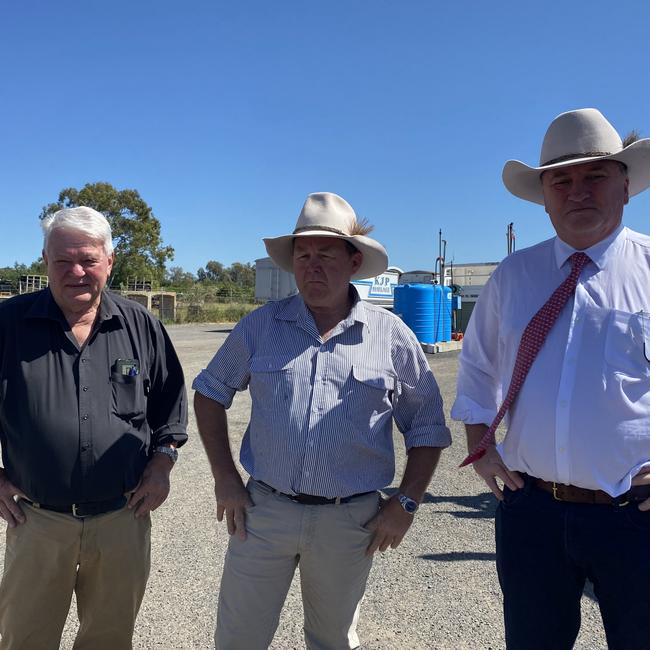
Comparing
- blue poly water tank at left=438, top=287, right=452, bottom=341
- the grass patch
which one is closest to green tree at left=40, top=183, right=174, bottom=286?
the grass patch

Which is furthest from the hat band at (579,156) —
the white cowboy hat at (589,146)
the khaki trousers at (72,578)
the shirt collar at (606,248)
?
the khaki trousers at (72,578)

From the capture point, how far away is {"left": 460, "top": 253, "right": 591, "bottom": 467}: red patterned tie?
1973mm

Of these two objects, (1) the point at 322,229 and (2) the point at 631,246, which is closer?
(2) the point at 631,246

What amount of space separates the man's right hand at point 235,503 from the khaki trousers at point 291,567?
3cm

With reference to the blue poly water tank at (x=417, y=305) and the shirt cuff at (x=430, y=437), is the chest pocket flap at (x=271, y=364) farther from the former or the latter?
the blue poly water tank at (x=417, y=305)

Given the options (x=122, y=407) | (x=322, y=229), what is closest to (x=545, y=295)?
(x=322, y=229)

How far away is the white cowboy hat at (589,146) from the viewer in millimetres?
1948

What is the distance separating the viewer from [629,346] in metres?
1.84

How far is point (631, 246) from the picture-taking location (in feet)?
6.50

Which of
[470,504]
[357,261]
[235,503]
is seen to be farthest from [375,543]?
[470,504]

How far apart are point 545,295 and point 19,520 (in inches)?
87.8

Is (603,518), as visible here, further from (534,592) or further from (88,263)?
(88,263)

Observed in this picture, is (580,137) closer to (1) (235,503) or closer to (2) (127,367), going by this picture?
(1) (235,503)

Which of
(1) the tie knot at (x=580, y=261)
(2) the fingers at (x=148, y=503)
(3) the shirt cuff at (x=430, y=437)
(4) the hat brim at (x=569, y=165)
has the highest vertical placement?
(4) the hat brim at (x=569, y=165)
